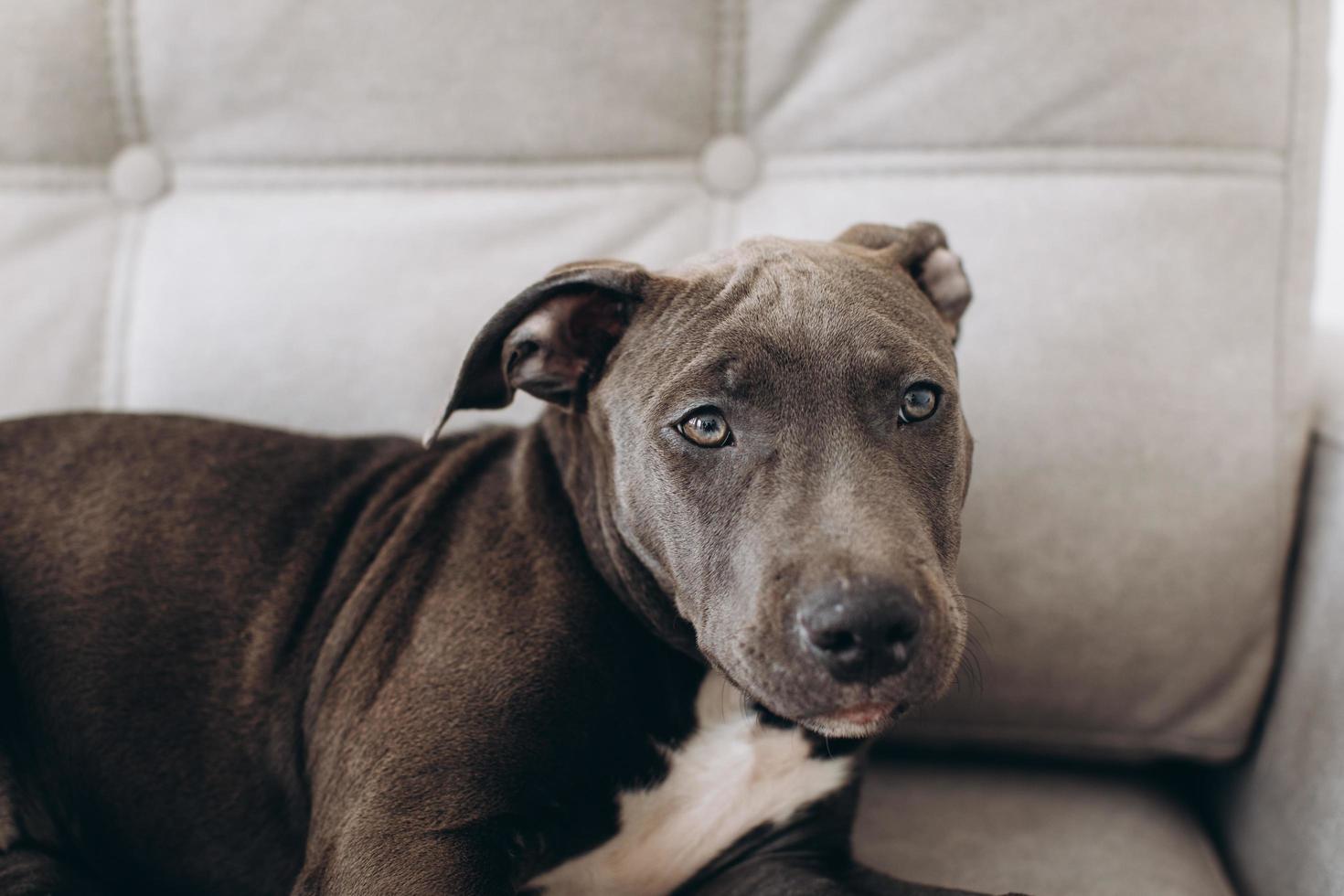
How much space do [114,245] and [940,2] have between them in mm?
1834

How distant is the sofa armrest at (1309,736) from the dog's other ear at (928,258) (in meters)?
0.79

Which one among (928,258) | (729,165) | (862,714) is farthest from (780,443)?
(729,165)

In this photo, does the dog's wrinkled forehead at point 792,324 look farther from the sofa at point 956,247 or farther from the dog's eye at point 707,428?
the sofa at point 956,247

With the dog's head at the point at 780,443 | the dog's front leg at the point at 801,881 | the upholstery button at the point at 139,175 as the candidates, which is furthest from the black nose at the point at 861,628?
the upholstery button at the point at 139,175

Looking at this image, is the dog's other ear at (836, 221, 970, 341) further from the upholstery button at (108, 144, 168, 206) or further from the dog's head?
the upholstery button at (108, 144, 168, 206)

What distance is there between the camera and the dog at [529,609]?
155 centimetres

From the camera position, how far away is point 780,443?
5.12ft

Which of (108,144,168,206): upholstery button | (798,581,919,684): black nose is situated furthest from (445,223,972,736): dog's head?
(108,144,168,206): upholstery button

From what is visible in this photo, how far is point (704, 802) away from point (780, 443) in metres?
0.63

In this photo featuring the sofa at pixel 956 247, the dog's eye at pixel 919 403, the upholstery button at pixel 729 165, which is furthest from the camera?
the upholstery button at pixel 729 165

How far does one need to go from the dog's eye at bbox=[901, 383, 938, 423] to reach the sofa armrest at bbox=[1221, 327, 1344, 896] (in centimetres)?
91

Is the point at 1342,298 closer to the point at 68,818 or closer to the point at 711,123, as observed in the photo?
the point at 711,123

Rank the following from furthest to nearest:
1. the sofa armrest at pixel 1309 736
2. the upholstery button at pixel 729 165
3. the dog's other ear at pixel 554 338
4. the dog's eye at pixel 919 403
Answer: the upholstery button at pixel 729 165 → the sofa armrest at pixel 1309 736 → the dog's other ear at pixel 554 338 → the dog's eye at pixel 919 403

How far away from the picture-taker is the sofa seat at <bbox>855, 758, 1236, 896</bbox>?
1.91 metres
